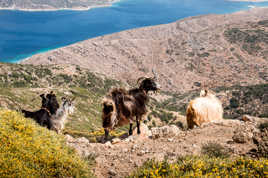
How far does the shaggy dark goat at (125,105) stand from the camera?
31.5 ft

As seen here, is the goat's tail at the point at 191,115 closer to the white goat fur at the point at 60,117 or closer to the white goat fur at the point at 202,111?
the white goat fur at the point at 202,111

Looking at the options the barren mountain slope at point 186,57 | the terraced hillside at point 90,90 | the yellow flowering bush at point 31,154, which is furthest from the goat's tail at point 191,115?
the barren mountain slope at point 186,57

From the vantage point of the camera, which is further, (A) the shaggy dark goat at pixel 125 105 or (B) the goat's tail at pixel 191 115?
(B) the goat's tail at pixel 191 115

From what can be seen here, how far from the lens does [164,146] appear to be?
8.56 metres

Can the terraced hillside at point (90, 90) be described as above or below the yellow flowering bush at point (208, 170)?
below

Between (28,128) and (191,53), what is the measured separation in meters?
104

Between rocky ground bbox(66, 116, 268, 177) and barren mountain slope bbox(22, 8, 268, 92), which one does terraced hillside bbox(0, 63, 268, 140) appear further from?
rocky ground bbox(66, 116, 268, 177)

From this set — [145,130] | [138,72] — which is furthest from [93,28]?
[145,130]

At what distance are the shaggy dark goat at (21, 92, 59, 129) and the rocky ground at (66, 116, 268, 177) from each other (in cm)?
129

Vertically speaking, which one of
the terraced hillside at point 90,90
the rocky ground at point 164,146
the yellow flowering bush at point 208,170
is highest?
the yellow flowering bush at point 208,170

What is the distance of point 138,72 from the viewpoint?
98125mm

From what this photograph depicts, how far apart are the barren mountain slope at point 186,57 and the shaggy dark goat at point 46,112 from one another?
75.8 meters

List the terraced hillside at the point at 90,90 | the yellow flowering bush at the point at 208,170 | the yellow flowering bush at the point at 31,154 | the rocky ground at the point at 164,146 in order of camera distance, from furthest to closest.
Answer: the terraced hillside at the point at 90,90 < the rocky ground at the point at 164,146 < the yellow flowering bush at the point at 208,170 < the yellow flowering bush at the point at 31,154

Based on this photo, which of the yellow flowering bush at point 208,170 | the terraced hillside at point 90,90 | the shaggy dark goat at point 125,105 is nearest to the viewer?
the yellow flowering bush at point 208,170
